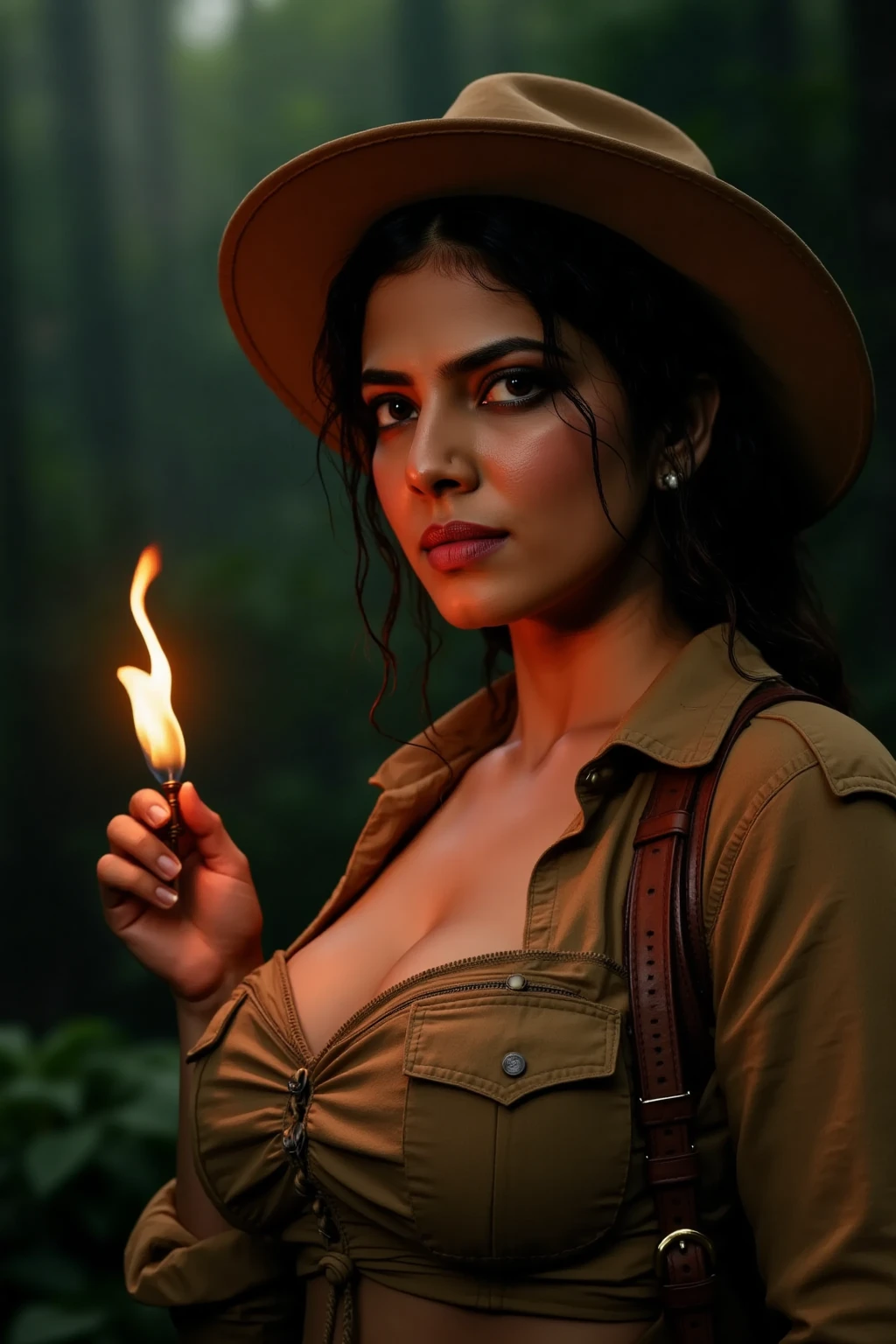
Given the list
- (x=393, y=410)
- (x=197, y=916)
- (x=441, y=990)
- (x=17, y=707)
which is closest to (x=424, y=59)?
(x=17, y=707)

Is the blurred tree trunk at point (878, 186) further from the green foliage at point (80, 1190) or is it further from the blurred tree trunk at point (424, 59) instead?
the green foliage at point (80, 1190)

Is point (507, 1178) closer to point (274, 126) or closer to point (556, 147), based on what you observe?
point (556, 147)

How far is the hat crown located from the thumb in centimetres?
85

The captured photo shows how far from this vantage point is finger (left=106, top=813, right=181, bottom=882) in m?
1.56

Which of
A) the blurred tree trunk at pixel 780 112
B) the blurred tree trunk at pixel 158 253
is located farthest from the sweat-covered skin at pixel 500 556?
the blurred tree trunk at pixel 158 253

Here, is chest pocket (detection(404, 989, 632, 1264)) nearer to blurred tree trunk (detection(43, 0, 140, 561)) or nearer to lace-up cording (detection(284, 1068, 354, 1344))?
lace-up cording (detection(284, 1068, 354, 1344))

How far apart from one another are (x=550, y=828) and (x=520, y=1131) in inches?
14.3

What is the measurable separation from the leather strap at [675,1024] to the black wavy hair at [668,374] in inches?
10.3

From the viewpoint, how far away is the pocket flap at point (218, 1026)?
5.01ft

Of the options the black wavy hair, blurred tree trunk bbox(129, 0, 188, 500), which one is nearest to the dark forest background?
blurred tree trunk bbox(129, 0, 188, 500)

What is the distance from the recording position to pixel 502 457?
1388 mm

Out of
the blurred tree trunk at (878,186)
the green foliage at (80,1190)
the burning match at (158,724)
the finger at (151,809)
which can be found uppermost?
the blurred tree trunk at (878,186)

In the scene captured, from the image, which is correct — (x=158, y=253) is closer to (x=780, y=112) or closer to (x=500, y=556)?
(x=780, y=112)

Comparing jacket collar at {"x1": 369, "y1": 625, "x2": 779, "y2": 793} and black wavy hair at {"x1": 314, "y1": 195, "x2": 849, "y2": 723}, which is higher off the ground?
black wavy hair at {"x1": 314, "y1": 195, "x2": 849, "y2": 723}
